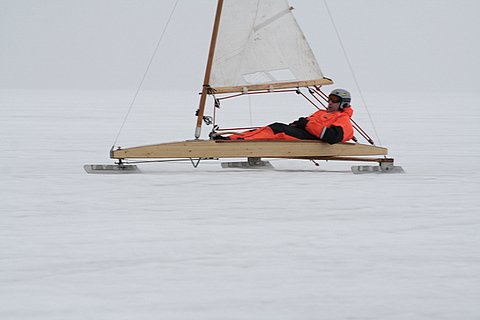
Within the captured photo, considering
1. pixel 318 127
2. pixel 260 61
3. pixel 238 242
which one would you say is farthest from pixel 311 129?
Answer: pixel 238 242

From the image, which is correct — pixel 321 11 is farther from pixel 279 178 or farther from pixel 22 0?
pixel 279 178

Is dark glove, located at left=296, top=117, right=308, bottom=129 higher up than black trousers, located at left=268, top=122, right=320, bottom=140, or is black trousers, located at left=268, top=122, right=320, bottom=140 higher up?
dark glove, located at left=296, top=117, right=308, bottom=129

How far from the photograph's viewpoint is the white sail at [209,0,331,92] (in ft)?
34.7

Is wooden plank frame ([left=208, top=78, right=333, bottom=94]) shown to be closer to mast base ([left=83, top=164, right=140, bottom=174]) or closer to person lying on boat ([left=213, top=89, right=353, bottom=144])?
person lying on boat ([left=213, top=89, right=353, bottom=144])

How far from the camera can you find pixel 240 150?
393 inches

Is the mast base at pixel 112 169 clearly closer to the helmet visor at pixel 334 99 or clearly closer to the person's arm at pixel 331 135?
the person's arm at pixel 331 135

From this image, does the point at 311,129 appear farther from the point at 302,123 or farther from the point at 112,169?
the point at 112,169

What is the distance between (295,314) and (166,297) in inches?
24.2

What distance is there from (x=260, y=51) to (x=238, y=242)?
4345mm

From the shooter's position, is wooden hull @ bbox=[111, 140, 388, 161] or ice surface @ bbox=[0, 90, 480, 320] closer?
ice surface @ bbox=[0, 90, 480, 320]

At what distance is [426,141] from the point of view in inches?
586

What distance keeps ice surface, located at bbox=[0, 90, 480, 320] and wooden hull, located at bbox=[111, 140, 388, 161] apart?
20cm

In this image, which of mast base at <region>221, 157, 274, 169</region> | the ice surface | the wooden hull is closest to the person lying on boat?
the wooden hull

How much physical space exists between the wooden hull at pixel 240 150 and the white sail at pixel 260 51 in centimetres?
76
